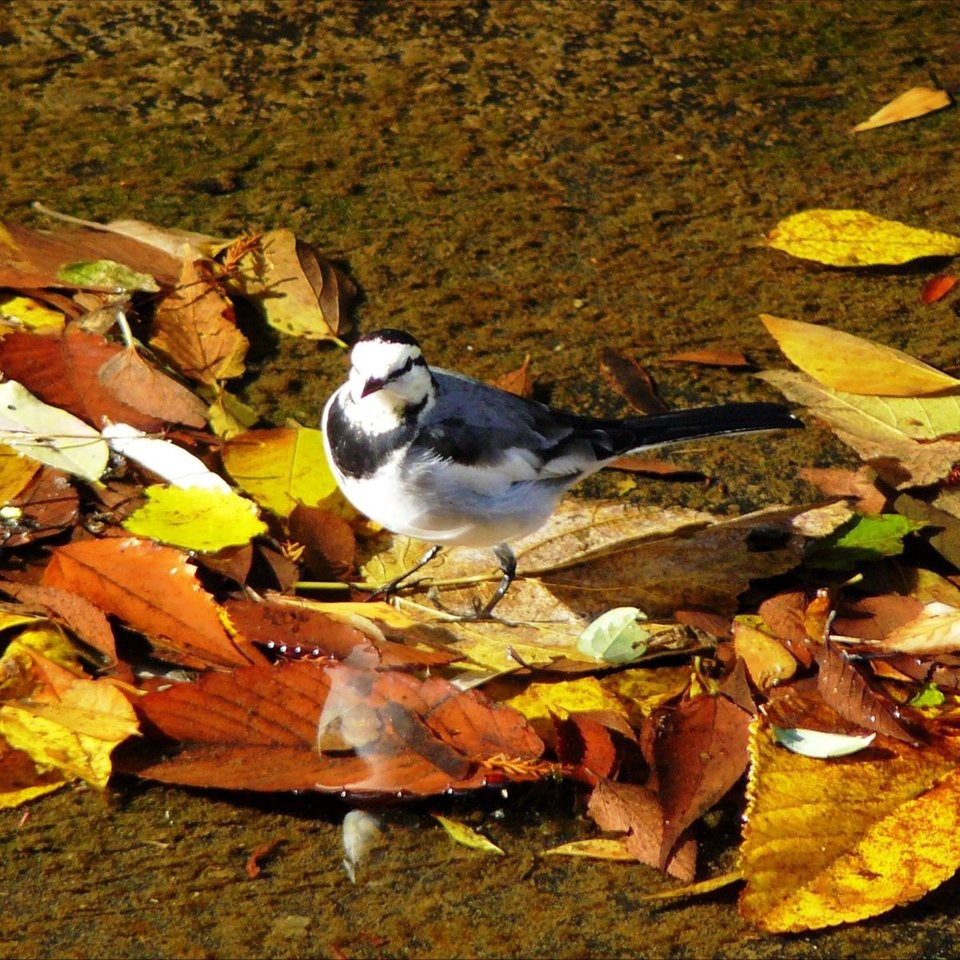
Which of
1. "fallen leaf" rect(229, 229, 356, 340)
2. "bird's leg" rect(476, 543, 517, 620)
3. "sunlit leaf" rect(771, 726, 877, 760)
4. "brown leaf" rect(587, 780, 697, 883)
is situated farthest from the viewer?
"fallen leaf" rect(229, 229, 356, 340)

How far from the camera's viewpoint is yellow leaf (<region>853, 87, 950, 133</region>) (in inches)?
196

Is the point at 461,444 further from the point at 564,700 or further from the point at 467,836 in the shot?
the point at 467,836

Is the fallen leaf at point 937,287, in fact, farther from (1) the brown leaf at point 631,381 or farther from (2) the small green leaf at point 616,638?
(2) the small green leaf at point 616,638

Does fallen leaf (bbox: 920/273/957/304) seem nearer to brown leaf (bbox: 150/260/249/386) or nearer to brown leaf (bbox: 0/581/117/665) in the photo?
brown leaf (bbox: 150/260/249/386)

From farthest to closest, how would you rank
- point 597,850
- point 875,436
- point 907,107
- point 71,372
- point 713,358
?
point 907,107 < point 713,358 < point 875,436 < point 71,372 < point 597,850

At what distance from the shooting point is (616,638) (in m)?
3.21

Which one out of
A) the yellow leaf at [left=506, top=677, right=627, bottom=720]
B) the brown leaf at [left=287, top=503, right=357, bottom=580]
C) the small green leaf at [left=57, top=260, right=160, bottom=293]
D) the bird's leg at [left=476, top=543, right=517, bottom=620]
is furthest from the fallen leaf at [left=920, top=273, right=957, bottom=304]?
the small green leaf at [left=57, top=260, right=160, bottom=293]

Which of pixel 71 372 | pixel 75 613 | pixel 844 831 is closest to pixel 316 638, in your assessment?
pixel 75 613

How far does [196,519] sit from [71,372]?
671 mm

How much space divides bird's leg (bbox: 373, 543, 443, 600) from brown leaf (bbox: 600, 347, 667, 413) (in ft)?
2.58

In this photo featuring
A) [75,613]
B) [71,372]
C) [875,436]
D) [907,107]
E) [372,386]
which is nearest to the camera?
[75,613]

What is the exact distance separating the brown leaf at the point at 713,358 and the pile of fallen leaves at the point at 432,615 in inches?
0.6

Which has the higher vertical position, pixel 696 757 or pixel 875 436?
pixel 875 436

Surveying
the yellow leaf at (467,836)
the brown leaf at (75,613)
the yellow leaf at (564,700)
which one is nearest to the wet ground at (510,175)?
the yellow leaf at (467,836)
